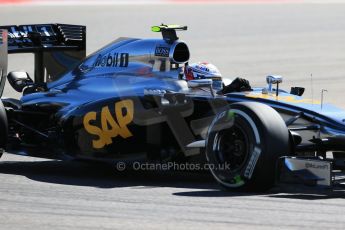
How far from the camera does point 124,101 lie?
974 centimetres

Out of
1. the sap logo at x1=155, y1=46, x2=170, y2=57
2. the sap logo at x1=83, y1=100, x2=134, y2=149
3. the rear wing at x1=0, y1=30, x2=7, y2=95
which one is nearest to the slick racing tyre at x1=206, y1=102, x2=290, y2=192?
the sap logo at x1=83, y1=100, x2=134, y2=149

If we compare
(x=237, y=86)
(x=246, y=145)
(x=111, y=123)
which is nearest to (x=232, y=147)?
(x=246, y=145)

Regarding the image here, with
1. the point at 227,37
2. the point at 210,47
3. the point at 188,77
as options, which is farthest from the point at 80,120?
the point at 227,37

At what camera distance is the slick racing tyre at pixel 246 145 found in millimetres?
8180

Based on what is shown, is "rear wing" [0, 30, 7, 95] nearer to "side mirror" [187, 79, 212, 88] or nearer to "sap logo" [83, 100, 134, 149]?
"sap logo" [83, 100, 134, 149]

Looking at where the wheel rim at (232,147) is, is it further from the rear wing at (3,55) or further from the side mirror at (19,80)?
the side mirror at (19,80)

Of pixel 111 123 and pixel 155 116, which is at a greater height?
pixel 155 116

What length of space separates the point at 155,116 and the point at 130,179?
0.67 metres

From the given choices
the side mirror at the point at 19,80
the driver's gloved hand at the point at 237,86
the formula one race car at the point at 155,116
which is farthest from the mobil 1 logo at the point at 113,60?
the driver's gloved hand at the point at 237,86

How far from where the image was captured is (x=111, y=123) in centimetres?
976

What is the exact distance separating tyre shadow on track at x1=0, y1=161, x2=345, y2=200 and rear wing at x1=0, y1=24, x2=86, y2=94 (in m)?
1.18

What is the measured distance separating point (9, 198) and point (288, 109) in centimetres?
262

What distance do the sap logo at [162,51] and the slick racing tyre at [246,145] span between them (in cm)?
160

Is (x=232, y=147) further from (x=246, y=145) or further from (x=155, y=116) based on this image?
(x=155, y=116)
